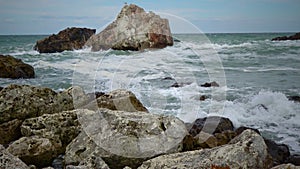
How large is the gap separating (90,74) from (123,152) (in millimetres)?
10189

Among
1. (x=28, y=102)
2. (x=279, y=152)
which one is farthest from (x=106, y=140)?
(x=279, y=152)

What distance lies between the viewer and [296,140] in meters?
6.10

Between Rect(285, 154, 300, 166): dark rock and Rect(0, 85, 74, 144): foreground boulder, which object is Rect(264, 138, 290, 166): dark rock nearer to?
Rect(285, 154, 300, 166): dark rock

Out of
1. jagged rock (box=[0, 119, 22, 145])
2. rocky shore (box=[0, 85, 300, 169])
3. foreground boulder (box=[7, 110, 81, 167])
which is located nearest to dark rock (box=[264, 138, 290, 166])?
rocky shore (box=[0, 85, 300, 169])

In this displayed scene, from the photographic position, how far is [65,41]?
111 feet

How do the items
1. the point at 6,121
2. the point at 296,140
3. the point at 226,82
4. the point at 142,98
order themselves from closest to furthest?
the point at 6,121 < the point at 296,140 < the point at 142,98 < the point at 226,82

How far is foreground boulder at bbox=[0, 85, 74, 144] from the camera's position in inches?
183

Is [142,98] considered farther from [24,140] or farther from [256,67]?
[256,67]

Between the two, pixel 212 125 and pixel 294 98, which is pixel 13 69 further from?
pixel 294 98

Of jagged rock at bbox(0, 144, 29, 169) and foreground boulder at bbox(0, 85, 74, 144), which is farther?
foreground boulder at bbox(0, 85, 74, 144)

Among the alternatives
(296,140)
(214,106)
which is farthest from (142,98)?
(296,140)

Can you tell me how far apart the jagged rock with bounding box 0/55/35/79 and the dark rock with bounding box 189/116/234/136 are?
29.7ft

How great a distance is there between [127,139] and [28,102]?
2.12 metres

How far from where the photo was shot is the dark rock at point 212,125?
620 centimetres
